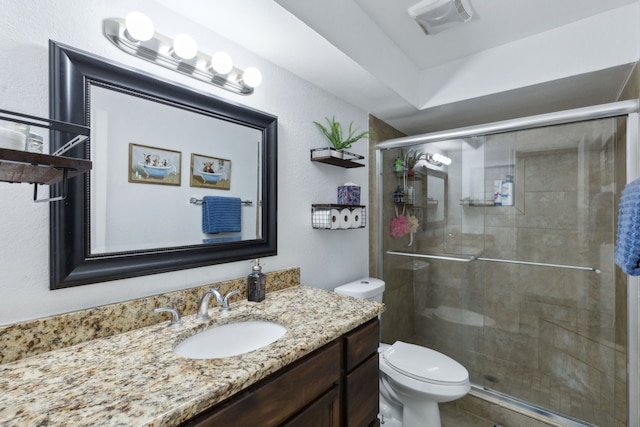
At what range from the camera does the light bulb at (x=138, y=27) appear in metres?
0.97

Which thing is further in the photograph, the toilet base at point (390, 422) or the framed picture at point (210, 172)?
the toilet base at point (390, 422)

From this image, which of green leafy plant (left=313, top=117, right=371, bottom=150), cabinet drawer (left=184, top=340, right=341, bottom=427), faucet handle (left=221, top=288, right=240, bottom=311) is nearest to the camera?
cabinet drawer (left=184, top=340, right=341, bottom=427)

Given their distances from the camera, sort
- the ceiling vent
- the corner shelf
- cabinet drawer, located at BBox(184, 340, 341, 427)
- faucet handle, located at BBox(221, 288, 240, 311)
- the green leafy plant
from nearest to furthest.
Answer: cabinet drawer, located at BBox(184, 340, 341, 427), faucet handle, located at BBox(221, 288, 240, 311), the ceiling vent, the corner shelf, the green leafy plant

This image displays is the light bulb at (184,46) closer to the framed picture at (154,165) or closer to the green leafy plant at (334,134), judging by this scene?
the framed picture at (154,165)

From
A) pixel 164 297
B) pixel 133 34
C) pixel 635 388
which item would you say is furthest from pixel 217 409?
pixel 635 388

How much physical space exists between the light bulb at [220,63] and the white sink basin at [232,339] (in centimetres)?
104

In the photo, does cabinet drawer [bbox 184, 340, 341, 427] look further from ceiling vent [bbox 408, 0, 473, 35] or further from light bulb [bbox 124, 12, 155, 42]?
ceiling vent [bbox 408, 0, 473, 35]

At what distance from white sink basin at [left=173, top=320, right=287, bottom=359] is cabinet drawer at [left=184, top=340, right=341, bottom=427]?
0.19 metres

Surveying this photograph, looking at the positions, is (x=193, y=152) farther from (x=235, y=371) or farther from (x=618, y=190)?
(x=618, y=190)

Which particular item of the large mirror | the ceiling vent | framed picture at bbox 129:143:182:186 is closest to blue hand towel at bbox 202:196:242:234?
the large mirror

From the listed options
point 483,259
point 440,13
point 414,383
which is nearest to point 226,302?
point 414,383

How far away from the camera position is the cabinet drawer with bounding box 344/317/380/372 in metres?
1.15

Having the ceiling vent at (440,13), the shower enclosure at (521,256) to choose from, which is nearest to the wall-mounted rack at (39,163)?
the ceiling vent at (440,13)

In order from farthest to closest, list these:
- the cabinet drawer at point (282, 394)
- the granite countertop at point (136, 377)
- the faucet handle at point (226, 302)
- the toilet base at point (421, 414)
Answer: the toilet base at point (421, 414) → the faucet handle at point (226, 302) → the cabinet drawer at point (282, 394) → the granite countertop at point (136, 377)
